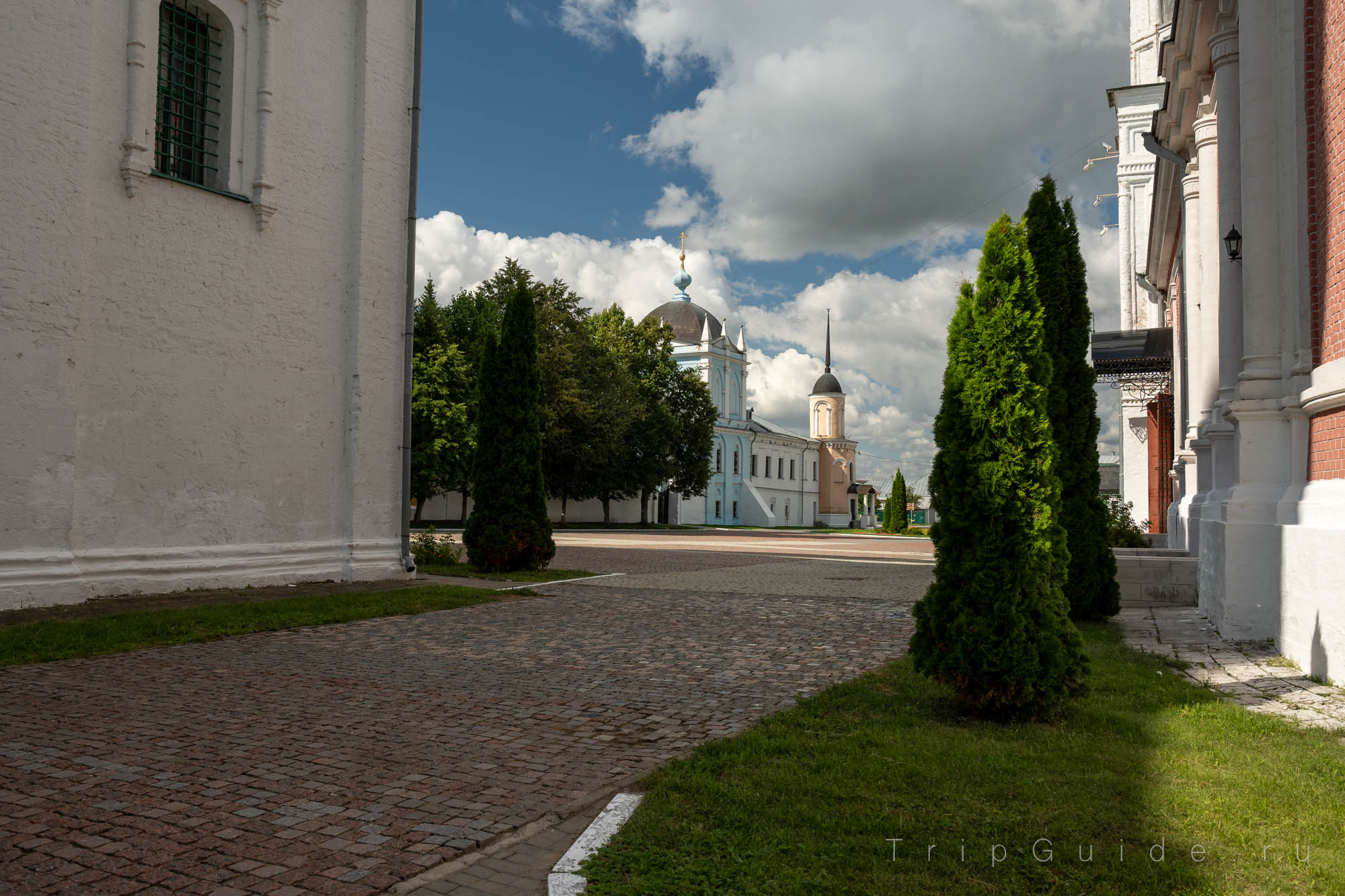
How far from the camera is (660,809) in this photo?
3.89 meters

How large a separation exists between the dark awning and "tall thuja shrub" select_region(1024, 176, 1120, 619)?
45.8 feet

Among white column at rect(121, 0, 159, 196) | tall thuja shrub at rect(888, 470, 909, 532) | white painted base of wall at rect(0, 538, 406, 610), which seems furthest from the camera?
tall thuja shrub at rect(888, 470, 909, 532)

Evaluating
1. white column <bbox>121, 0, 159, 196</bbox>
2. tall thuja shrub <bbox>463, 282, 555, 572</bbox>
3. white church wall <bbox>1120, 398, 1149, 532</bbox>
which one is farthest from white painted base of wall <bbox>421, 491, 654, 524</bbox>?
white column <bbox>121, 0, 159, 196</bbox>

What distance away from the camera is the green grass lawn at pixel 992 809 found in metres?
3.22

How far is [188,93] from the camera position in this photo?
1190 cm

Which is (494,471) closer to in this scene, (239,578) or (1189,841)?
(239,578)

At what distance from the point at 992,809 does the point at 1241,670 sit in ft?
15.2

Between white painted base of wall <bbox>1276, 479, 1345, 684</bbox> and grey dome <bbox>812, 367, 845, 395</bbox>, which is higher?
grey dome <bbox>812, 367, 845, 395</bbox>

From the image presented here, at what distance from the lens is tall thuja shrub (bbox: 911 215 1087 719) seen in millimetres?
5344

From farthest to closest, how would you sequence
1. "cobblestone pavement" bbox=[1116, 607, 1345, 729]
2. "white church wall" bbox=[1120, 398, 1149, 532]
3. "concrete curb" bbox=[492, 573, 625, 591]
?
"white church wall" bbox=[1120, 398, 1149, 532] < "concrete curb" bbox=[492, 573, 625, 591] < "cobblestone pavement" bbox=[1116, 607, 1345, 729]

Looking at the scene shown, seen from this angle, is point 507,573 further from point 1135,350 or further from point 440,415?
point 440,415

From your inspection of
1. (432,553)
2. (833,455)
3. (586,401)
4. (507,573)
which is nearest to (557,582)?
(507,573)

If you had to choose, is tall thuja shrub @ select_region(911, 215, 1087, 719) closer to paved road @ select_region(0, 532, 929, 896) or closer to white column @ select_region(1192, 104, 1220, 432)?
paved road @ select_region(0, 532, 929, 896)

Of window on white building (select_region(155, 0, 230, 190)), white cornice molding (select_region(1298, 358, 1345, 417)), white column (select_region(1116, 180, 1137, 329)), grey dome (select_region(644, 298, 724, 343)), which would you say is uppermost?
grey dome (select_region(644, 298, 724, 343))
